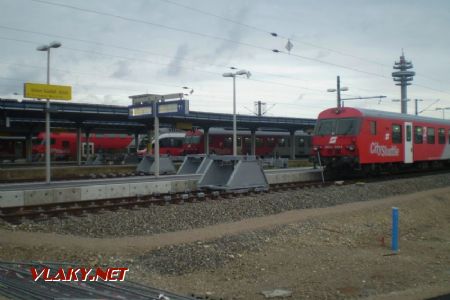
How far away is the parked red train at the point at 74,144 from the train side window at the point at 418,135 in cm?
4211

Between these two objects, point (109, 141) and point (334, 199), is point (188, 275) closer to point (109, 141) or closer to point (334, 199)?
point (334, 199)

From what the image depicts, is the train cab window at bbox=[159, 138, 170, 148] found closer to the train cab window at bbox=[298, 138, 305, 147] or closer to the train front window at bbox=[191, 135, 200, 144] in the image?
the train front window at bbox=[191, 135, 200, 144]

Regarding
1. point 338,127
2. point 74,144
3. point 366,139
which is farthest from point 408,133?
point 74,144

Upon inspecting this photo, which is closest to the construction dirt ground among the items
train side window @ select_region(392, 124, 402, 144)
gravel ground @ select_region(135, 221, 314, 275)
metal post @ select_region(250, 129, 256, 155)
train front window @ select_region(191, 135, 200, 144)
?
gravel ground @ select_region(135, 221, 314, 275)

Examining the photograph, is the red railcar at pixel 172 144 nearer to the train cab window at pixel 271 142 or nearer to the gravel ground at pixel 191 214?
the train cab window at pixel 271 142

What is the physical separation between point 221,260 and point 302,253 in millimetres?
1873

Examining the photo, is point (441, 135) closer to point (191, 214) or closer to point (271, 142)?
point (191, 214)

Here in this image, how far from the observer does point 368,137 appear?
67.1 feet

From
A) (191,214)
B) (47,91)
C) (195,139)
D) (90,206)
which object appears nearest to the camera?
(191,214)

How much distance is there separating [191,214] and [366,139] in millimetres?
11019

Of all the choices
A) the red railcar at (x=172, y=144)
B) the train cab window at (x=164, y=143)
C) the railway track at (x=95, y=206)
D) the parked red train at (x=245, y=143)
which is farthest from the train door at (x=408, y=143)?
the train cab window at (x=164, y=143)

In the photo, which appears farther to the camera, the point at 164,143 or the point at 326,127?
the point at 164,143

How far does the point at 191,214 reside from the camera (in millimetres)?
12195

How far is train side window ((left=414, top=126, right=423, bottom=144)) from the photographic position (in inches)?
946
